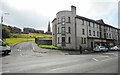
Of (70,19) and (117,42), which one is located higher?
(70,19)

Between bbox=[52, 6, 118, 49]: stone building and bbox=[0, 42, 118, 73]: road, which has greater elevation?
bbox=[52, 6, 118, 49]: stone building

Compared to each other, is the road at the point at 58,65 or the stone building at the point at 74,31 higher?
the stone building at the point at 74,31

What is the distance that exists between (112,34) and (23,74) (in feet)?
231

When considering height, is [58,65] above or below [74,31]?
below

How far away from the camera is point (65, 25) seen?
169 feet

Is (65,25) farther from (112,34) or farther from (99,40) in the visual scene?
(112,34)

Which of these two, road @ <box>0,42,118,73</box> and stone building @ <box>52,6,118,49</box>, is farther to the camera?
stone building @ <box>52,6,118,49</box>

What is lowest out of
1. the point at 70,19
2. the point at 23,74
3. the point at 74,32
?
the point at 23,74

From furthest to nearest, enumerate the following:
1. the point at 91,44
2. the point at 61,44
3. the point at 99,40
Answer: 1. the point at 99,40
2. the point at 91,44
3. the point at 61,44

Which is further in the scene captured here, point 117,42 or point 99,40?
point 117,42

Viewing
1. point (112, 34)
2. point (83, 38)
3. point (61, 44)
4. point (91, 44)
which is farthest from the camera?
point (112, 34)

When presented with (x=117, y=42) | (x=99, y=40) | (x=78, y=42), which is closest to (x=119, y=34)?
(x=117, y=42)

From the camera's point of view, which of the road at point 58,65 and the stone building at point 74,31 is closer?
the road at point 58,65

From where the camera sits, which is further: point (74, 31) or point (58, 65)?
point (74, 31)
